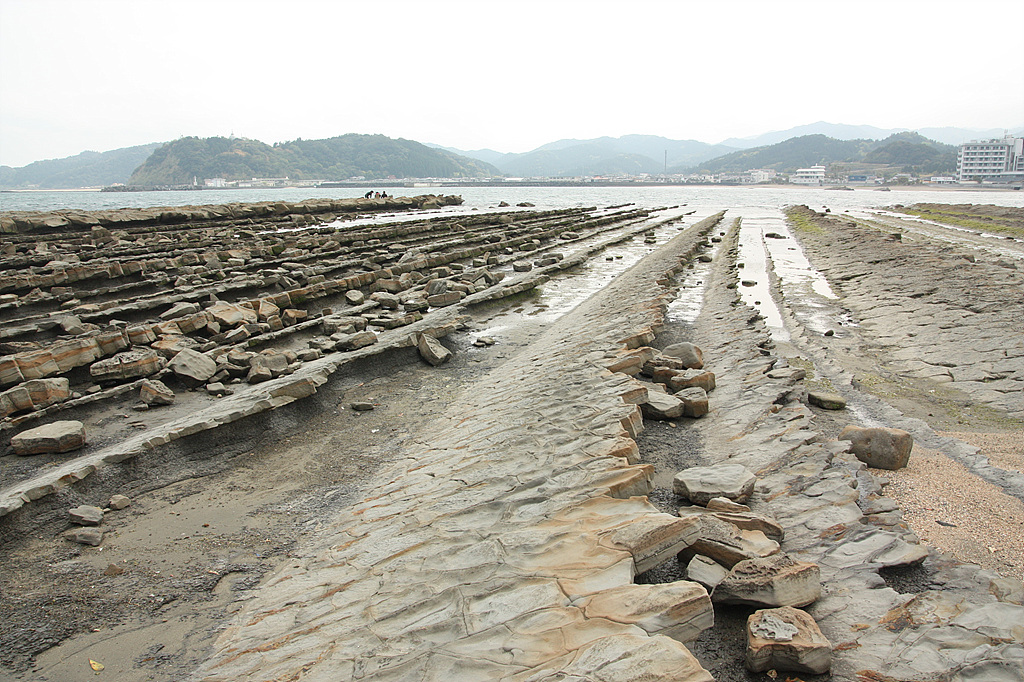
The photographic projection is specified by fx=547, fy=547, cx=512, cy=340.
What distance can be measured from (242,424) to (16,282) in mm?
13223

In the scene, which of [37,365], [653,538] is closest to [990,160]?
[653,538]

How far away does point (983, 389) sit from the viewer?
8.45m

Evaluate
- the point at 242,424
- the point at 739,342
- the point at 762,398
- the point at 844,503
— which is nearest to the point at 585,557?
the point at 844,503

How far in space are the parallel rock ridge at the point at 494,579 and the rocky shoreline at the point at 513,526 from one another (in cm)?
2

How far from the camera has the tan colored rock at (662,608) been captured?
3090 millimetres

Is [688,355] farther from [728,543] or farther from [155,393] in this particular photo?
[155,393]

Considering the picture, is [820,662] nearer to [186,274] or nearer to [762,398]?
[762,398]

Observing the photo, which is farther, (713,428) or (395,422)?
(395,422)

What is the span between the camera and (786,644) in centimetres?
301

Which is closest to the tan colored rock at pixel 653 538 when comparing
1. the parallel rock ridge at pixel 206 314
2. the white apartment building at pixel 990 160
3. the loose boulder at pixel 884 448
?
the loose boulder at pixel 884 448

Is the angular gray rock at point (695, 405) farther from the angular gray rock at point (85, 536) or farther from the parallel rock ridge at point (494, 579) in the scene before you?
the angular gray rock at point (85, 536)

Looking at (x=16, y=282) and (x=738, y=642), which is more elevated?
(x=16, y=282)

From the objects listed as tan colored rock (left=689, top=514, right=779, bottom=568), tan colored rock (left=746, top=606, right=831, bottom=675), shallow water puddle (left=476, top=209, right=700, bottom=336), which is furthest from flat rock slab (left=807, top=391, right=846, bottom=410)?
shallow water puddle (left=476, top=209, right=700, bottom=336)

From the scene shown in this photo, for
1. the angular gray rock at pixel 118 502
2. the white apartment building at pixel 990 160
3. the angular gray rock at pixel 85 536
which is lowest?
the angular gray rock at pixel 85 536
